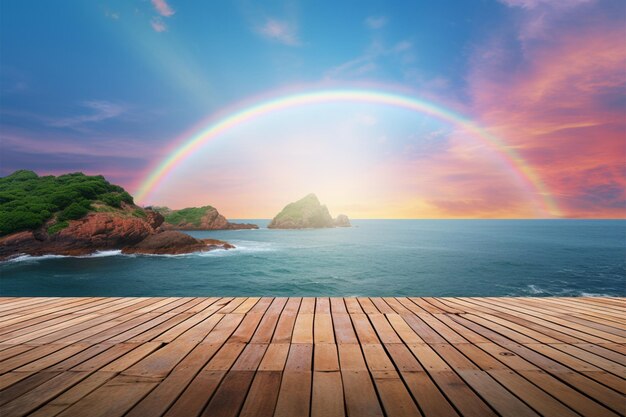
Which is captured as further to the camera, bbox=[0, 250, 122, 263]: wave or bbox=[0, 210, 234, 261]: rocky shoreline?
bbox=[0, 210, 234, 261]: rocky shoreline

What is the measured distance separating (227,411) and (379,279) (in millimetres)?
28097

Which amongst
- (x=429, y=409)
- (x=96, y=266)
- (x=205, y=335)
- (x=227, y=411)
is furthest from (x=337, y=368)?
(x=96, y=266)

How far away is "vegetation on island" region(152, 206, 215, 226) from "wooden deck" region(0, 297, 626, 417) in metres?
130

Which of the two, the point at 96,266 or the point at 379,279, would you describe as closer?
the point at 379,279

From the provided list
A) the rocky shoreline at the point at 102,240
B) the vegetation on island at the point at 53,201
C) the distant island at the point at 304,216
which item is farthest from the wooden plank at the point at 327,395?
the distant island at the point at 304,216

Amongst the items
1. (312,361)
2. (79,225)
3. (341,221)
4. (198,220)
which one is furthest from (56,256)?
(341,221)

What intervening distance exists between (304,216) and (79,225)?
95.7 m

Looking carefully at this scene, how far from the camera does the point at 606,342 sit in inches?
128

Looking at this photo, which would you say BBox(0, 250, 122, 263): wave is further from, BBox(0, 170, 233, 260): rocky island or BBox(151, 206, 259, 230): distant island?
BBox(151, 206, 259, 230): distant island

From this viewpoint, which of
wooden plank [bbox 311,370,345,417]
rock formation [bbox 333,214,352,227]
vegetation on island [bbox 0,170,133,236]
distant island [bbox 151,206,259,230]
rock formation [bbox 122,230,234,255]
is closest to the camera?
wooden plank [bbox 311,370,345,417]

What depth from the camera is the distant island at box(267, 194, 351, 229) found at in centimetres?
13125

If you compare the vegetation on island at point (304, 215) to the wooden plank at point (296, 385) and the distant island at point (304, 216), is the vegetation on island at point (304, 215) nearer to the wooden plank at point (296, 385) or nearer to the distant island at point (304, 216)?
the distant island at point (304, 216)

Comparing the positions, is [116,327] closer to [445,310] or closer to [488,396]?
[488,396]

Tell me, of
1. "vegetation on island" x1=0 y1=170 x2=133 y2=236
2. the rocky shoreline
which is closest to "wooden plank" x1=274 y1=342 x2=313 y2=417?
the rocky shoreline
